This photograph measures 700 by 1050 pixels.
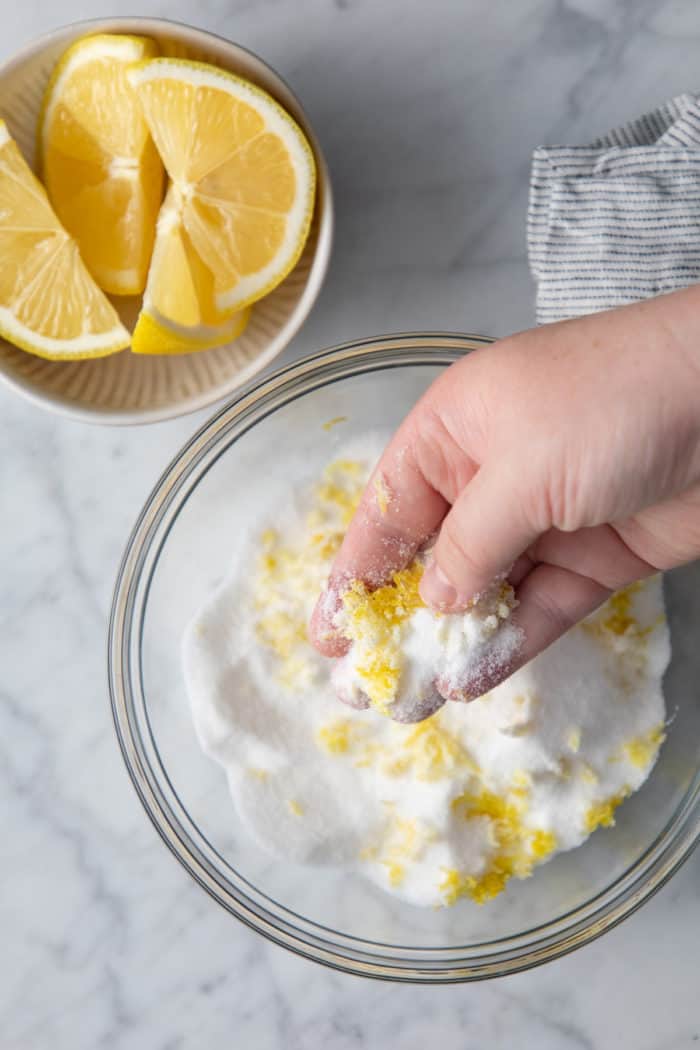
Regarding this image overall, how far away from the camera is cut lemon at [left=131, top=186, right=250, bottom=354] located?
1.19 m

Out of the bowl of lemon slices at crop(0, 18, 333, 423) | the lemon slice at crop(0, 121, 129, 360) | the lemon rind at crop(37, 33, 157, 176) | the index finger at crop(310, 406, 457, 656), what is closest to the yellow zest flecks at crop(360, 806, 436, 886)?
the index finger at crop(310, 406, 457, 656)

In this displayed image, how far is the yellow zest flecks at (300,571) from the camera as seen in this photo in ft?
4.22

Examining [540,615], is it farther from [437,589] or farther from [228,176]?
[228,176]

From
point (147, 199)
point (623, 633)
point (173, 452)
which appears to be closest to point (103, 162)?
point (147, 199)

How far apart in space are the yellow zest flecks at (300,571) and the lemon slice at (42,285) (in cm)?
33

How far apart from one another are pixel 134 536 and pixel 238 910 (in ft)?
1.71

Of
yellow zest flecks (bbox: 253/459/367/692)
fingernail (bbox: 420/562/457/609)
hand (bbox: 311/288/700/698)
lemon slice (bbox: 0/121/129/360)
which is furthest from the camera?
yellow zest flecks (bbox: 253/459/367/692)

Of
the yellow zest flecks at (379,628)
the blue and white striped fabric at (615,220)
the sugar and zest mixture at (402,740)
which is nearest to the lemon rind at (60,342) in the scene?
the sugar and zest mixture at (402,740)

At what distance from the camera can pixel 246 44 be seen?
51.5 inches

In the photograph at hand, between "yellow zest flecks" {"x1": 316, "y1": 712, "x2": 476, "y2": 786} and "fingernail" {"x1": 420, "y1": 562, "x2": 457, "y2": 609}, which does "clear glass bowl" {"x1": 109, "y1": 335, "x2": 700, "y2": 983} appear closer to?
"yellow zest flecks" {"x1": 316, "y1": 712, "x2": 476, "y2": 786}

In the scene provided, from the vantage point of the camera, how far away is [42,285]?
1.21m

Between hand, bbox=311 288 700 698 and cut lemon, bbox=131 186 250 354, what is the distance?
0.30m

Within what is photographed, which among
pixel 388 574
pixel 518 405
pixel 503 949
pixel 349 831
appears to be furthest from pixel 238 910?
pixel 518 405

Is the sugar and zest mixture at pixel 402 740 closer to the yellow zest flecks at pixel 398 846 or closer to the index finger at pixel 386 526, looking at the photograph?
the yellow zest flecks at pixel 398 846
